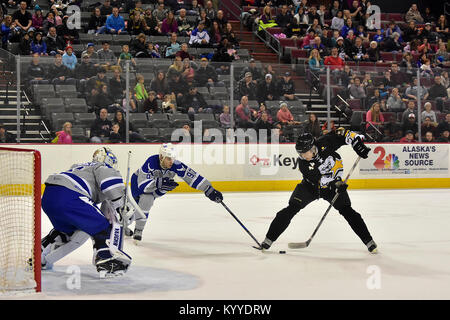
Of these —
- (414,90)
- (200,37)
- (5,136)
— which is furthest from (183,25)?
(5,136)

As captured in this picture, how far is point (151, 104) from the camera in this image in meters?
12.2

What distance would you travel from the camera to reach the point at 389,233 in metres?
7.84

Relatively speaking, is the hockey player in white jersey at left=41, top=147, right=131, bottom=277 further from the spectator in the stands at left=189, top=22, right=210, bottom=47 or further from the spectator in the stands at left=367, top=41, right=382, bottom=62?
the spectator in the stands at left=367, top=41, right=382, bottom=62

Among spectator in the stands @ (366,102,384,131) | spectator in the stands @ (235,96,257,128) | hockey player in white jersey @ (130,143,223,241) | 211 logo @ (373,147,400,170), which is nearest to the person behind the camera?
hockey player in white jersey @ (130,143,223,241)

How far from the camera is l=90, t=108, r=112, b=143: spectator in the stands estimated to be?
468 inches

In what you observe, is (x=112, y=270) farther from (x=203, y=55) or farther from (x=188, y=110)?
(x=203, y=55)

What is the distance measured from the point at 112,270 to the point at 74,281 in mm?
281

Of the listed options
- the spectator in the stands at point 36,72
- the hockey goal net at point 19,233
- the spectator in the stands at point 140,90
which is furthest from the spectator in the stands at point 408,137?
the hockey goal net at point 19,233

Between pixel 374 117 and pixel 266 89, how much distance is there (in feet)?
7.54

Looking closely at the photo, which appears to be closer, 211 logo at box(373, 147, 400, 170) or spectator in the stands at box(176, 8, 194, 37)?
211 logo at box(373, 147, 400, 170)

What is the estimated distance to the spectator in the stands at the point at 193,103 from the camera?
40.6ft

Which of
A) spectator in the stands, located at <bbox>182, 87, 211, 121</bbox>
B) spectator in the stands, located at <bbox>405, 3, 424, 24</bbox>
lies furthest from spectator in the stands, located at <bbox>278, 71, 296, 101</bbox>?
spectator in the stands, located at <bbox>405, 3, 424, 24</bbox>

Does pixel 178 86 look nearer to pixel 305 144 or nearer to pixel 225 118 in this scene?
pixel 225 118

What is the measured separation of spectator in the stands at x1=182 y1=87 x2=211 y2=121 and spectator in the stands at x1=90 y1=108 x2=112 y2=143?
1364mm
